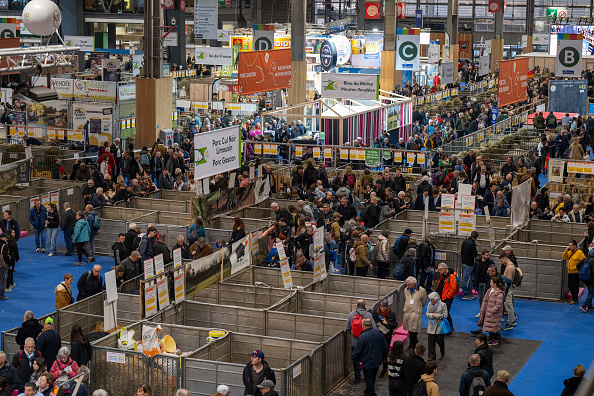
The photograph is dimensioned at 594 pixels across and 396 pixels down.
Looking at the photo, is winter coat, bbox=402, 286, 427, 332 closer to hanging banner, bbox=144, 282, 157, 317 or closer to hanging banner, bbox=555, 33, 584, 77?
hanging banner, bbox=144, 282, 157, 317

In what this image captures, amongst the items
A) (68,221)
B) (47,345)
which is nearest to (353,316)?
(47,345)

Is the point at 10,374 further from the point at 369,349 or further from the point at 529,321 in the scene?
the point at 529,321

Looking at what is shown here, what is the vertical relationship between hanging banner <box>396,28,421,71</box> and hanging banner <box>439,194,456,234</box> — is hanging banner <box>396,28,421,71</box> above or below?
above

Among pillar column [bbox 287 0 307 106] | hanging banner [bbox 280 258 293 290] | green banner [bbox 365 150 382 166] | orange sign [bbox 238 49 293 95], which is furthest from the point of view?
pillar column [bbox 287 0 307 106]

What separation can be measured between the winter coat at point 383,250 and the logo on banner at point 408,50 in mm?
25342

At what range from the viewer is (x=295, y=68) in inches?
1404

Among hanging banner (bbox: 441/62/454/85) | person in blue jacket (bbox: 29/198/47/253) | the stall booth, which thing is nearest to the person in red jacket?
person in blue jacket (bbox: 29/198/47/253)

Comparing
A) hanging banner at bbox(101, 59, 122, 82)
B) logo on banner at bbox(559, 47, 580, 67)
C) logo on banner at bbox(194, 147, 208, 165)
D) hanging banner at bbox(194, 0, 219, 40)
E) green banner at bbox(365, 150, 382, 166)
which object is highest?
hanging banner at bbox(194, 0, 219, 40)

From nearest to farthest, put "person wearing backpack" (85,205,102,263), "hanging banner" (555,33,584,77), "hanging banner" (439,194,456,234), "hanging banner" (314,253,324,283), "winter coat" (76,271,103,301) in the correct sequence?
"winter coat" (76,271,103,301)
"hanging banner" (314,253,324,283)
"hanging banner" (439,194,456,234)
"person wearing backpack" (85,205,102,263)
"hanging banner" (555,33,584,77)

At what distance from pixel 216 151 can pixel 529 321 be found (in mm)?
7658

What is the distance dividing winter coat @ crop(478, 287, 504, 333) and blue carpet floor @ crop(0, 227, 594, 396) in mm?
708

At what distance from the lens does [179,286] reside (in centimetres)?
1441

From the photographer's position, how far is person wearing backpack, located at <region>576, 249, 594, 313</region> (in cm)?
1645

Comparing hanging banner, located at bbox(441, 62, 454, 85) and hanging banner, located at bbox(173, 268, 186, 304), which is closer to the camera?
hanging banner, located at bbox(173, 268, 186, 304)
